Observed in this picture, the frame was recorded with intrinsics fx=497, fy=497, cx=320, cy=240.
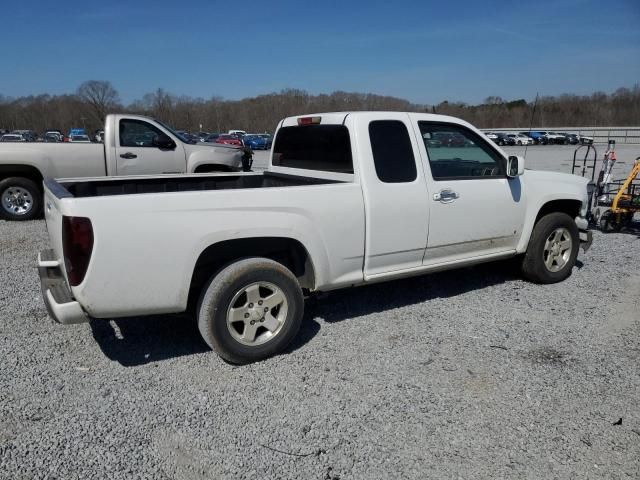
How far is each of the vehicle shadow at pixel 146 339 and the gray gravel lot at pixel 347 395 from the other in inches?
0.7

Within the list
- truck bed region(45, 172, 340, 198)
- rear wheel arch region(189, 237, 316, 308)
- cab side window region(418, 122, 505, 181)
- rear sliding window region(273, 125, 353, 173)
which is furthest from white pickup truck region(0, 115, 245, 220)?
rear wheel arch region(189, 237, 316, 308)

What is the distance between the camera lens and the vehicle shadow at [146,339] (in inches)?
151

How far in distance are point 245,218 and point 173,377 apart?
123cm

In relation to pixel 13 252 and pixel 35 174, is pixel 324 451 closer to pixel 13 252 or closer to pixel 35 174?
pixel 13 252

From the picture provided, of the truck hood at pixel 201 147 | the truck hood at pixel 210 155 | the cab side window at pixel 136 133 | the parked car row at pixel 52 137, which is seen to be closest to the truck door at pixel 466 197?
the truck hood at pixel 210 155

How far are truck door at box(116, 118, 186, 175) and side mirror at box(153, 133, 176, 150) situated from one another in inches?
1.6

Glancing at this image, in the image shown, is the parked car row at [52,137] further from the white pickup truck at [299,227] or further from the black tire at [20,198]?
the white pickup truck at [299,227]

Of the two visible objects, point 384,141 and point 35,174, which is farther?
point 35,174

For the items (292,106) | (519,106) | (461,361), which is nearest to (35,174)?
(461,361)

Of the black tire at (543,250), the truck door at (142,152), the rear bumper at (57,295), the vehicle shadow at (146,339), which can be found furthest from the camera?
the truck door at (142,152)

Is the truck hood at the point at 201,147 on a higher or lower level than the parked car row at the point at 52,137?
lower

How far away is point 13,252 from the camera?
271 inches

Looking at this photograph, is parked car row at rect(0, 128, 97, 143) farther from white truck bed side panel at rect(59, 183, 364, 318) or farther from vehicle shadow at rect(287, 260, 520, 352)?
white truck bed side panel at rect(59, 183, 364, 318)

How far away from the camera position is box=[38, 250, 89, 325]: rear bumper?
3.14 metres
